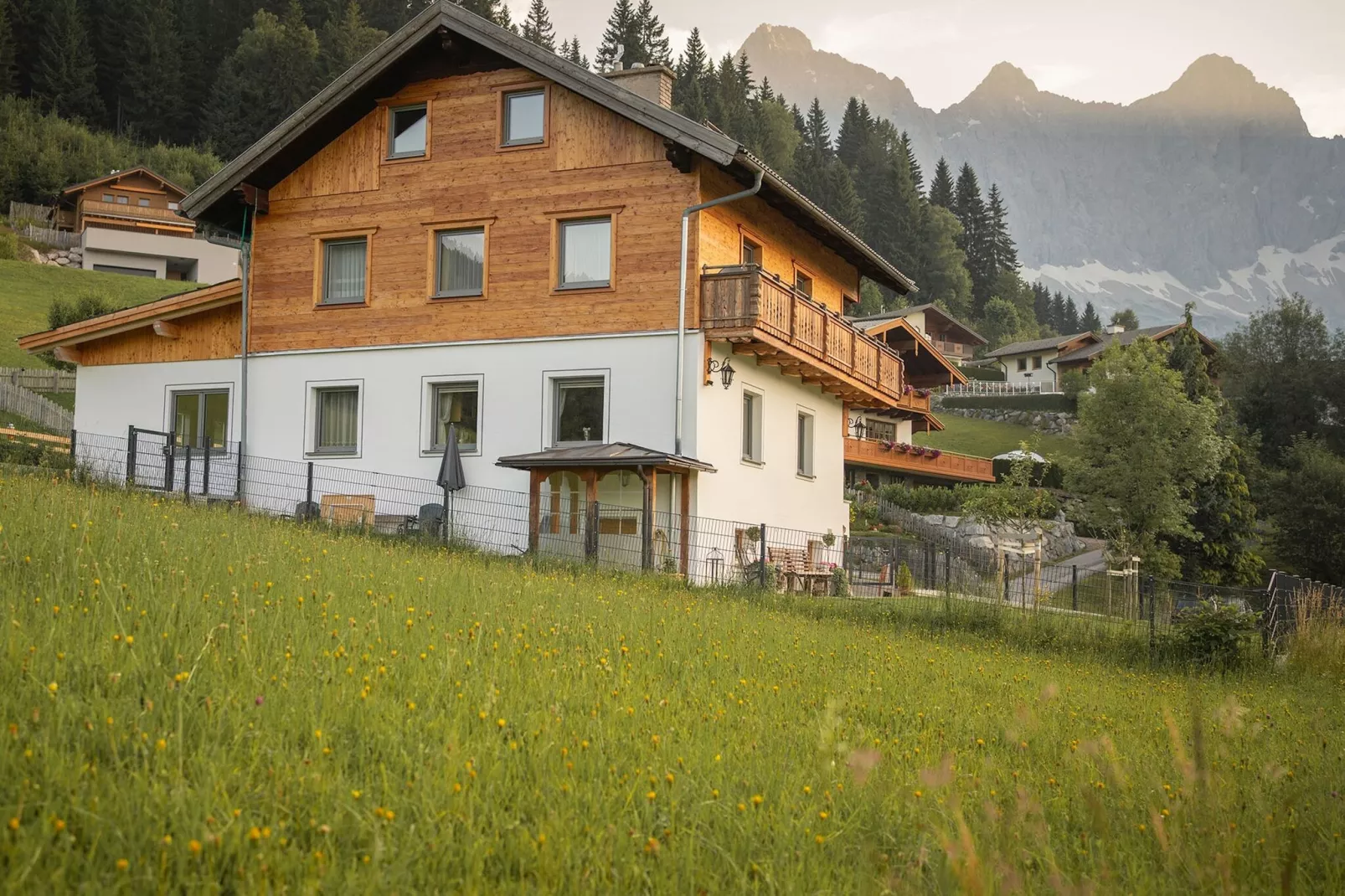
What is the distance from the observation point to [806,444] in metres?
26.4

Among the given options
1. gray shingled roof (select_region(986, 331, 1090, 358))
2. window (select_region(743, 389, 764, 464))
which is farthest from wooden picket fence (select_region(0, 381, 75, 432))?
gray shingled roof (select_region(986, 331, 1090, 358))

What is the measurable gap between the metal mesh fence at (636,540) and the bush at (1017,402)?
50.2 meters

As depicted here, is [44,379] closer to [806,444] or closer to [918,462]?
[806,444]

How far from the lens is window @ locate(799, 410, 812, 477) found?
26328mm

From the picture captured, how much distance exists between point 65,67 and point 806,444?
234ft

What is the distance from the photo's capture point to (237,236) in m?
25.9

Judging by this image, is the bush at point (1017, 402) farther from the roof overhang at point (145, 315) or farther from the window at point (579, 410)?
the roof overhang at point (145, 315)

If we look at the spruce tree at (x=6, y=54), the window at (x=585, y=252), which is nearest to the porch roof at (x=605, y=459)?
the window at (x=585, y=252)

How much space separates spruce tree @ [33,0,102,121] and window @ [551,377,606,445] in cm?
6983

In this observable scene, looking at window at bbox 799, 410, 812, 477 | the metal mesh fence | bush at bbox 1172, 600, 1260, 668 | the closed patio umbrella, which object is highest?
window at bbox 799, 410, 812, 477

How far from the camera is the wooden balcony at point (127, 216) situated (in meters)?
66.2

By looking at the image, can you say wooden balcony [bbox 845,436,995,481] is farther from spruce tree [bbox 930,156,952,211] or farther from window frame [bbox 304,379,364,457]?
spruce tree [bbox 930,156,952,211]

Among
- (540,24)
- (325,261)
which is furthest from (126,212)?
(325,261)

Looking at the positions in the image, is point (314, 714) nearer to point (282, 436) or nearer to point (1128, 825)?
point (1128, 825)
